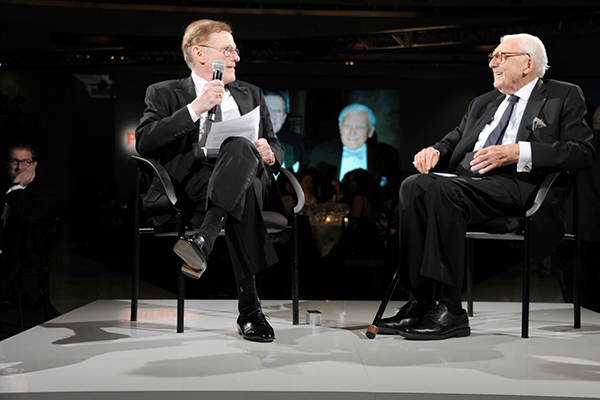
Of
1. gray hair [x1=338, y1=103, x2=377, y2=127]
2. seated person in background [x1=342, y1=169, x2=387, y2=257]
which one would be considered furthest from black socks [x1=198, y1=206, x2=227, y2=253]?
gray hair [x1=338, y1=103, x2=377, y2=127]

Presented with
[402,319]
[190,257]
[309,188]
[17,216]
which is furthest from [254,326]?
[309,188]

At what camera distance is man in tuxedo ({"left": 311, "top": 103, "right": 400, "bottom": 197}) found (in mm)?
6711

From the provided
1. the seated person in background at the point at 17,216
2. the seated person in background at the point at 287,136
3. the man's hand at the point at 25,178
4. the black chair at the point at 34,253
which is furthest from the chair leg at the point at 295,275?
the seated person in background at the point at 287,136

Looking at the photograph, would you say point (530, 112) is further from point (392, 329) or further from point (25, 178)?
point (25, 178)

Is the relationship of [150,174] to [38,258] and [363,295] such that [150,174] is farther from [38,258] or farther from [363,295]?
[363,295]

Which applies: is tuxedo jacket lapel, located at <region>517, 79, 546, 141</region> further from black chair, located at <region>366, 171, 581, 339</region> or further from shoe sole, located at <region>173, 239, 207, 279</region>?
shoe sole, located at <region>173, 239, 207, 279</region>

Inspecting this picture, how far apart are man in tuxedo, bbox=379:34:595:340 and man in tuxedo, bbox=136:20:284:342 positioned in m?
0.54

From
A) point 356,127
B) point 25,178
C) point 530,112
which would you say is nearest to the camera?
point 530,112

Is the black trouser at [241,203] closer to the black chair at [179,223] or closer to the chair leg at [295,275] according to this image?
the black chair at [179,223]

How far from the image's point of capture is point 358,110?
6.93 m

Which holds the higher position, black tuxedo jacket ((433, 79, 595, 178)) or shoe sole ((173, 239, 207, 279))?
black tuxedo jacket ((433, 79, 595, 178))

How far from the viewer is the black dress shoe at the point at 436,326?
2.24 m

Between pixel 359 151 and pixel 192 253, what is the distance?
5072 millimetres

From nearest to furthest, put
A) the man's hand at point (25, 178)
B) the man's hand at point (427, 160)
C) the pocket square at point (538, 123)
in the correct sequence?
the pocket square at point (538, 123)
the man's hand at point (427, 160)
the man's hand at point (25, 178)
